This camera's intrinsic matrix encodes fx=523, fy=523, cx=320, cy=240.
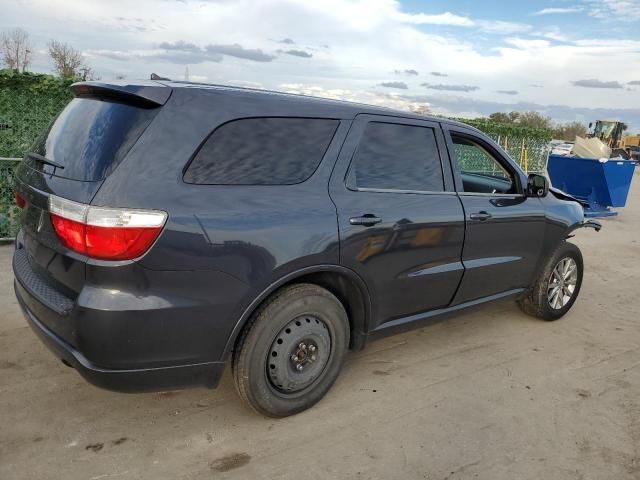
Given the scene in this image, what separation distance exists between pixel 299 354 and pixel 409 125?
1720 millimetres

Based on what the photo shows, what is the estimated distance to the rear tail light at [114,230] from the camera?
2.33m

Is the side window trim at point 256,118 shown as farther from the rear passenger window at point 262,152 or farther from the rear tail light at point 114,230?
the rear tail light at point 114,230

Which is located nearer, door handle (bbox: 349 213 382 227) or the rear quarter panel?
the rear quarter panel

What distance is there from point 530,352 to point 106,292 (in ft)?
11.1

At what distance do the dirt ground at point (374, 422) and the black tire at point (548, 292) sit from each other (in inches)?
21.5

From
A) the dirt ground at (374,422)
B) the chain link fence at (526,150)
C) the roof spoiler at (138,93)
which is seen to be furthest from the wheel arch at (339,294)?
the chain link fence at (526,150)

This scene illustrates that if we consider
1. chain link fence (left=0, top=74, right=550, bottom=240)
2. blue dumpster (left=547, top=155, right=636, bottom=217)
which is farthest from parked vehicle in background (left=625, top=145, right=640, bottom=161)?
chain link fence (left=0, top=74, right=550, bottom=240)

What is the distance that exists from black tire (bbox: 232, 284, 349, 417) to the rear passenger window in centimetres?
65

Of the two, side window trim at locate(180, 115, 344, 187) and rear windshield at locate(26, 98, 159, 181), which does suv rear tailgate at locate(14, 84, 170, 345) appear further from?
side window trim at locate(180, 115, 344, 187)

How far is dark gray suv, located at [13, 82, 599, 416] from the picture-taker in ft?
7.86

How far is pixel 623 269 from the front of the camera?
7.23 m

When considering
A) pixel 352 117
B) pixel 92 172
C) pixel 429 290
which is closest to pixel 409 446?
pixel 429 290

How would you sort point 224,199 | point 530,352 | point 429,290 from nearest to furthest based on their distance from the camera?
point 224,199 → point 429,290 → point 530,352

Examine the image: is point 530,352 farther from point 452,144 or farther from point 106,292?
point 106,292
